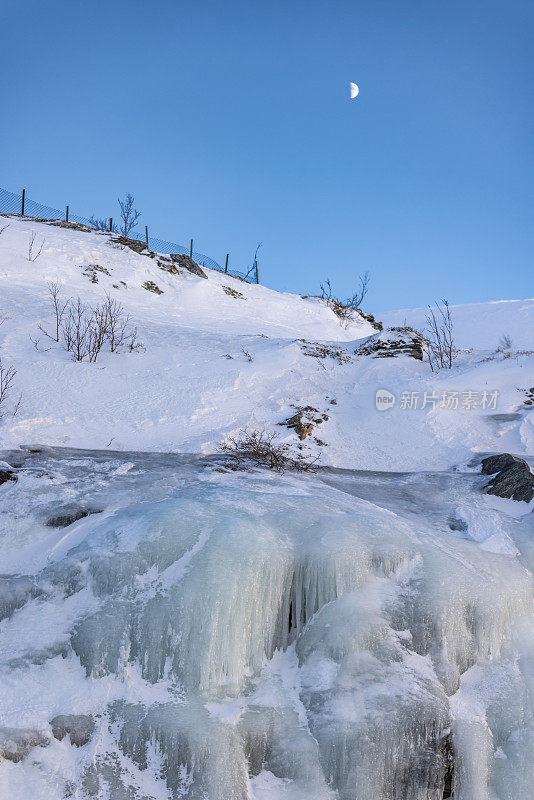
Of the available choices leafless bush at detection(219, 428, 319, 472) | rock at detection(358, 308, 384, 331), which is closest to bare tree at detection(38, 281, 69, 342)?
leafless bush at detection(219, 428, 319, 472)

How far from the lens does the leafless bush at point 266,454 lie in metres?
5.33

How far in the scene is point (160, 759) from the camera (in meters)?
2.19

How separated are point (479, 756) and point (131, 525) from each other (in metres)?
2.25

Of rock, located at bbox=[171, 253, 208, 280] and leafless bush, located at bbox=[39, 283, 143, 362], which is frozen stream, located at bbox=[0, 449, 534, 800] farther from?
rock, located at bbox=[171, 253, 208, 280]

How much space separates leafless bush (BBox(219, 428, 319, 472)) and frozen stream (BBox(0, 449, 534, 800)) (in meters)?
1.63

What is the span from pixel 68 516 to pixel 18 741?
1564 millimetres

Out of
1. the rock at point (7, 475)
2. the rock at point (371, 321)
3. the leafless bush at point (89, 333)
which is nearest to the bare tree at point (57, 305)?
the leafless bush at point (89, 333)

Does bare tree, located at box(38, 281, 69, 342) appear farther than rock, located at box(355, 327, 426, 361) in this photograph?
No

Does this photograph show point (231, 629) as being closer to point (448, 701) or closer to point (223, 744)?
point (223, 744)

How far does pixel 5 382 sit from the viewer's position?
6676mm

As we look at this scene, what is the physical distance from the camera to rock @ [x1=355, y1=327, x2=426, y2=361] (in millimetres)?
10297

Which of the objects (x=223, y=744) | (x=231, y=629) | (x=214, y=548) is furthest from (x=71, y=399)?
(x=223, y=744)

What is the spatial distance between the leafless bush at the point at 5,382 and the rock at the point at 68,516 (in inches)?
116

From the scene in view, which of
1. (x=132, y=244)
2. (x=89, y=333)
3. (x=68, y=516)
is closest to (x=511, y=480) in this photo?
(x=68, y=516)
